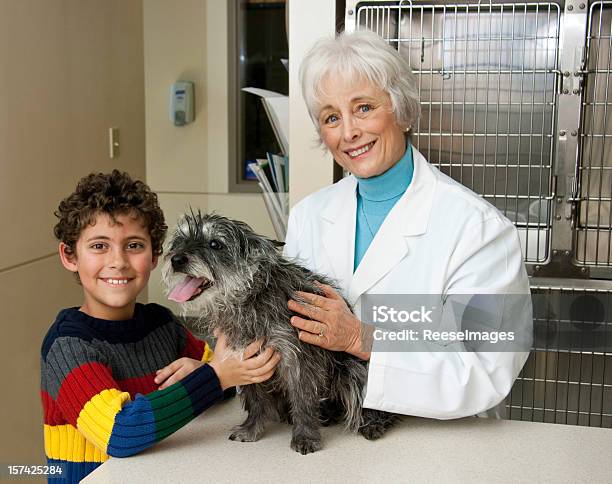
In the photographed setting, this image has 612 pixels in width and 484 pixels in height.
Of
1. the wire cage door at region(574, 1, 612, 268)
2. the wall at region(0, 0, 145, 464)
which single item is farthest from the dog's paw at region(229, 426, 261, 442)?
the wall at region(0, 0, 145, 464)

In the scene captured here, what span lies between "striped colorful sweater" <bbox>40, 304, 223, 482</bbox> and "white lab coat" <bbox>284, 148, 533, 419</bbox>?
1.12 ft

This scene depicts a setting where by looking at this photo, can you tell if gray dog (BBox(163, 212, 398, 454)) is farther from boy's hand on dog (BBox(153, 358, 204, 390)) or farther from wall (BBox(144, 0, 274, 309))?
wall (BBox(144, 0, 274, 309))

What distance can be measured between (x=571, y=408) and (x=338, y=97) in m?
1.19

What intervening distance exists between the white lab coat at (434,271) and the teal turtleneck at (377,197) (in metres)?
0.02

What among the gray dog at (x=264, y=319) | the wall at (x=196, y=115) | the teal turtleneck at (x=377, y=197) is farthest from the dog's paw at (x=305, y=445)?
the wall at (x=196, y=115)

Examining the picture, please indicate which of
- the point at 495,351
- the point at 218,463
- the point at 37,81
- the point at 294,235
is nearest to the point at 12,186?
the point at 37,81

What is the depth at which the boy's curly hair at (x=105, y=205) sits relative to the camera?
1474mm

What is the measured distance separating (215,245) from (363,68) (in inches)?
21.6

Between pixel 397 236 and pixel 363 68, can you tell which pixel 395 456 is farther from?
pixel 363 68

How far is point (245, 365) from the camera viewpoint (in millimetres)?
1199

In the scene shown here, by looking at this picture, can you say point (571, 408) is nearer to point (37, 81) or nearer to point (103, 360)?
point (103, 360)

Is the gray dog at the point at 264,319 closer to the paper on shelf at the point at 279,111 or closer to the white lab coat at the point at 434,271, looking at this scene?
the white lab coat at the point at 434,271

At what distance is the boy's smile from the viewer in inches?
57.5

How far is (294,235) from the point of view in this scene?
1.71m
